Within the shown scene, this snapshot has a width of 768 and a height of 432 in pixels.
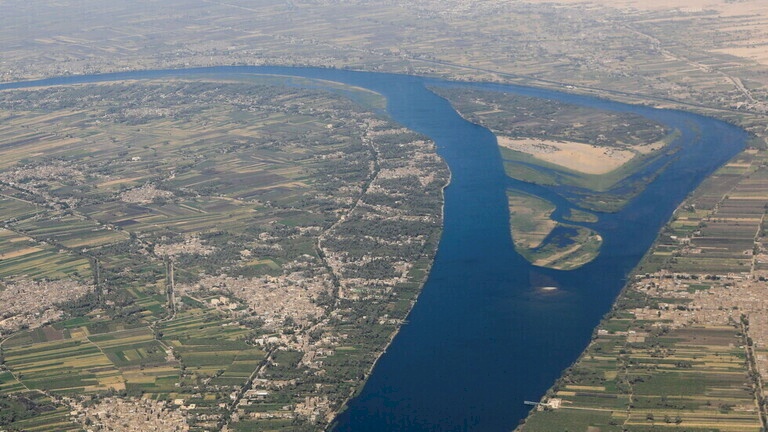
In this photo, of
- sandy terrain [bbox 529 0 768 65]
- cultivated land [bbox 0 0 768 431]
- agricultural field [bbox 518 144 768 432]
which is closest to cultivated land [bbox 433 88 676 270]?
cultivated land [bbox 0 0 768 431]

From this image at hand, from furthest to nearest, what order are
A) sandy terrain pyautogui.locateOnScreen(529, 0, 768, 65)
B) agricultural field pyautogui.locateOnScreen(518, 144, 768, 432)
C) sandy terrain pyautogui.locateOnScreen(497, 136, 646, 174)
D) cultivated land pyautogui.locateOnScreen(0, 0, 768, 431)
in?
sandy terrain pyautogui.locateOnScreen(529, 0, 768, 65) → sandy terrain pyautogui.locateOnScreen(497, 136, 646, 174) → cultivated land pyautogui.locateOnScreen(0, 0, 768, 431) → agricultural field pyautogui.locateOnScreen(518, 144, 768, 432)

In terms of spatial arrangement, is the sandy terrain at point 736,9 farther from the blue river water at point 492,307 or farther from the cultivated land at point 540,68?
the blue river water at point 492,307

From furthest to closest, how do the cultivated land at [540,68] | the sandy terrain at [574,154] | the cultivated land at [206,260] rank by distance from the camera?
the sandy terrain at [574,154] < the cultivated land at [206,260] < the cultivated land at [540,68]

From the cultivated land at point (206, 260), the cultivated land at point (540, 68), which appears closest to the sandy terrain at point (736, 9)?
the cultivated land at point (540, 68)

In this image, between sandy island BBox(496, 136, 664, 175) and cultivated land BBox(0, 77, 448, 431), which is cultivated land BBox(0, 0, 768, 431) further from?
sandy island BBox(496, 136, 664, 175)

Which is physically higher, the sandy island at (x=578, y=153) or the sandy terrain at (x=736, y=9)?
the sandy terrain at (x=736, y=9)

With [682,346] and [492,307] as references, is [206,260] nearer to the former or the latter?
[492,307]

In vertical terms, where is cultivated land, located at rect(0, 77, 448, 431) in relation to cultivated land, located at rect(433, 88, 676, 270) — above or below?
below

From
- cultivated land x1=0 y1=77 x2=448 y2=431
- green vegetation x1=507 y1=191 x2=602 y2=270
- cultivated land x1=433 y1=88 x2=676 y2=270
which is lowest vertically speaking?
cultivated land x1=0 y1=77 x2=448 y2=431
